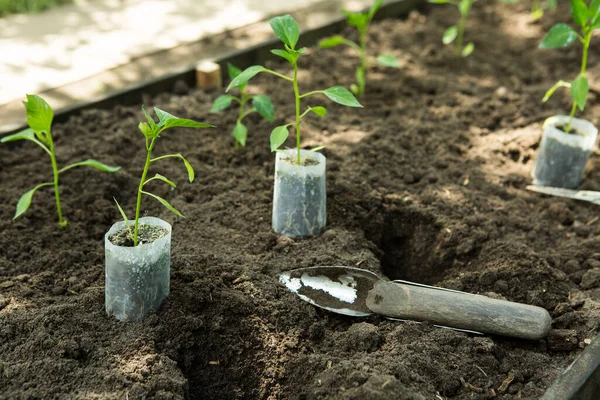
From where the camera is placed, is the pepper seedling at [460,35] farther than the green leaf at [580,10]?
Yes

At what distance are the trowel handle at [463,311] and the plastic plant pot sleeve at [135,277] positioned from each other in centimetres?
73

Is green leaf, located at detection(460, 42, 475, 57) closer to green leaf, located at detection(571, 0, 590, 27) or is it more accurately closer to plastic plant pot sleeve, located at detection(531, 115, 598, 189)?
plastic plant pot sleeve, located at detection(531, 115, 598, 189)

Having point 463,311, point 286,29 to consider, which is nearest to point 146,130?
point 286,29

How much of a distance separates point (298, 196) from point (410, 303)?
65cm

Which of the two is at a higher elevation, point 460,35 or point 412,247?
A: point 460,35

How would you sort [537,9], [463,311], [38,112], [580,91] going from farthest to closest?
[537,9], [580,91], [38,112], [463,311]

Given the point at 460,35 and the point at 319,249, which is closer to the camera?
the point at 319,249

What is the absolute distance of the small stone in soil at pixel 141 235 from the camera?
8.30ft

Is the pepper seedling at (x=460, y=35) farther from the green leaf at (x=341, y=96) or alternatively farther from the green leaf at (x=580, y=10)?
the green leaf at (x=341, y=96)

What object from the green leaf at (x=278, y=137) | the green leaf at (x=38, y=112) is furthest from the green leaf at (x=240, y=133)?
the green leaf at (x=38, y=112)

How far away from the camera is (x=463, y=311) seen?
2605 millimetres

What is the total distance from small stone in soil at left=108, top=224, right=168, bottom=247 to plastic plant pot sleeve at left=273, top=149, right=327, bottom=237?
60 centimetres

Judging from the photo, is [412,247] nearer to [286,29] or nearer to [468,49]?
[286,29]

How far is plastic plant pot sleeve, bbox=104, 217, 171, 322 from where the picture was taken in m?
2.47
